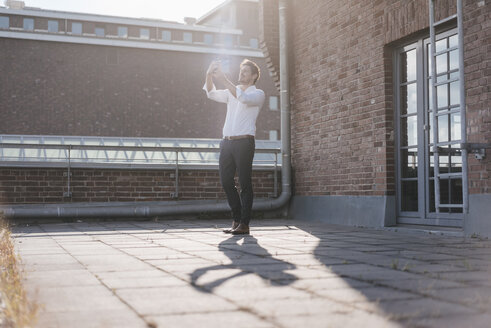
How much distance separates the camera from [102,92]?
34875mm

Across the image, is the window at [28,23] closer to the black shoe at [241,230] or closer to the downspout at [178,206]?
the downspout at [178,206]

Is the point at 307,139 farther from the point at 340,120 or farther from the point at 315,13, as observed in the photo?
the point at 315,13

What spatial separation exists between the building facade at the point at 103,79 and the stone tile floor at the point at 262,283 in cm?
3038

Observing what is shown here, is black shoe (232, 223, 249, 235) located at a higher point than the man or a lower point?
lower

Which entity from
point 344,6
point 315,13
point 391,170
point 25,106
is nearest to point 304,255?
point 391,170

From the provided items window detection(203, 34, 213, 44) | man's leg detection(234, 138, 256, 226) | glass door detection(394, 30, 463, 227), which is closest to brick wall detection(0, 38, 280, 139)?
window detection(203, 34, 213, 44)

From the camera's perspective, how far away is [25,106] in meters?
34.0

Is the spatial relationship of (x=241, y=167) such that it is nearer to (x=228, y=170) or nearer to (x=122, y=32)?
(x=228, y=170)

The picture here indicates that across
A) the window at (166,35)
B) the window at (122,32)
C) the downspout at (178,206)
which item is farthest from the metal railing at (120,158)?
the window at (166,35)

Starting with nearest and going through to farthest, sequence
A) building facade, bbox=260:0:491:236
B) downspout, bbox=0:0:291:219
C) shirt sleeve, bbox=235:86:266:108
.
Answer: building facade, bbox=260:0:491:236
shirt sleeve, bbox=235:86:266:108
downspout, bbox=0:0:291:219

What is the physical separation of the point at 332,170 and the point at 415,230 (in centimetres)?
215

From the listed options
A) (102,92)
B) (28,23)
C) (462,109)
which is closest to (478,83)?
(462,109)

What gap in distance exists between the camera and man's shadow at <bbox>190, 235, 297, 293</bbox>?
308 centimetres

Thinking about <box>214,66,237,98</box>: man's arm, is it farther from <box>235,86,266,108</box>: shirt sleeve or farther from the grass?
the grass
